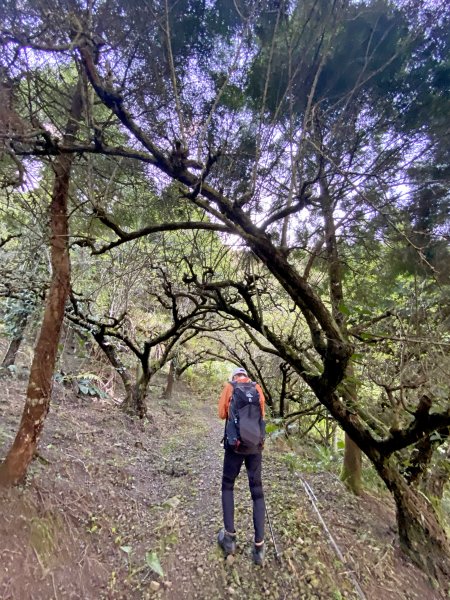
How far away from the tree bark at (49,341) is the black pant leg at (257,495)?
2.32 meters

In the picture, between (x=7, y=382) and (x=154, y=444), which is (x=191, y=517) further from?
(x=7, y=382)

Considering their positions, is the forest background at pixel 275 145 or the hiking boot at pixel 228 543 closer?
the forest background at pixel 275 145

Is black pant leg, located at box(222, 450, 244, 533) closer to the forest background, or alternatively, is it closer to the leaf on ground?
the leaf on ground

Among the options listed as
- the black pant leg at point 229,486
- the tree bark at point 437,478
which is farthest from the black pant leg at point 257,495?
the tree bark at point 437,478

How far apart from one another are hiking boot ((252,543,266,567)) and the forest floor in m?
0.05

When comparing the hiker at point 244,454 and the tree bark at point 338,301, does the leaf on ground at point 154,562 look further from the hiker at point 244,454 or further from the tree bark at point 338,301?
the tree bark at point 338,301

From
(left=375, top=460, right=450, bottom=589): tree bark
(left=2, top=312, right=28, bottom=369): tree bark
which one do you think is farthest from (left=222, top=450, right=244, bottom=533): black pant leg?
(left=2, top=312, right=28, bottom=369): tree bark

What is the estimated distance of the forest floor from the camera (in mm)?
2906

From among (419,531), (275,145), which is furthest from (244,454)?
(275,145)

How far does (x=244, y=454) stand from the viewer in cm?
343

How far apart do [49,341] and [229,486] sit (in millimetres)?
2532

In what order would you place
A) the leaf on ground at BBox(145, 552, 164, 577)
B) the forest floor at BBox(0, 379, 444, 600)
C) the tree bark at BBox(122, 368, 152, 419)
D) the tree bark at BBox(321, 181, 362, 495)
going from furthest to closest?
the tree bark at BBox(122, 368, 152, 419), the tree bark at BBox(321, 181, 362, 495), the leaf on ground at BBox(145, 552, 164, 577), the forest floor at BBox(0, 379, 444, 600)

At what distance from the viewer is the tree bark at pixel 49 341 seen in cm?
336

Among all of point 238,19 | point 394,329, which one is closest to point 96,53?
point 238,19
